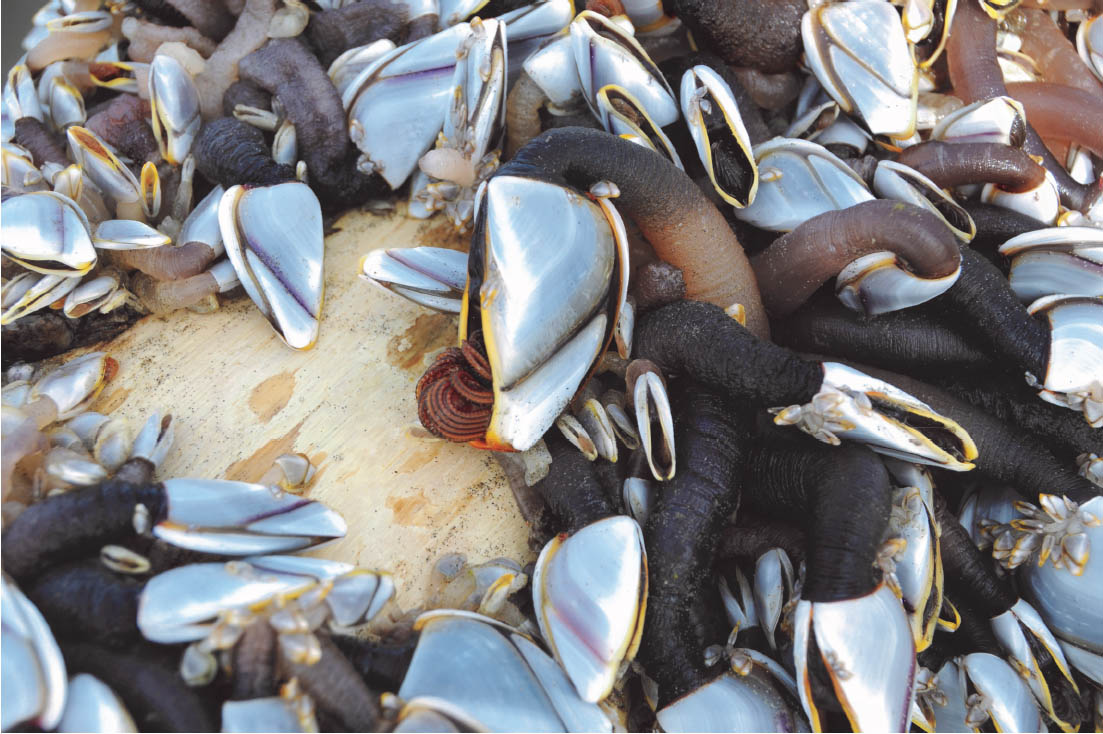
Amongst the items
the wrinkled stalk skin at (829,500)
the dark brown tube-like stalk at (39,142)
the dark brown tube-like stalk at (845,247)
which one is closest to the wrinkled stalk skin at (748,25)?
the dark brown tube-like stalk at (845,247)

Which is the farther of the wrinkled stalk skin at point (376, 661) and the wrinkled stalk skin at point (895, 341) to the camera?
the wrinkled stalk skin at point (895, 341)

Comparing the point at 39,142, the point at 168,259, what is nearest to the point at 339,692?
the point at 168,259

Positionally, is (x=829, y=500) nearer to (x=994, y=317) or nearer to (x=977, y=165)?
(x=994, y=317)

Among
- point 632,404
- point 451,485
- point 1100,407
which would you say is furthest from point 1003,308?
point 451,485

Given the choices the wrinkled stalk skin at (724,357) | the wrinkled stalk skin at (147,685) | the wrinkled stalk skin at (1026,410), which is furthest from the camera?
the wrinkled stalk skin at (1026,410)

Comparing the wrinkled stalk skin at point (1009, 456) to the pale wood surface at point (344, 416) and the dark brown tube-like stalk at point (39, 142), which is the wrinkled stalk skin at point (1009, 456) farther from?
the dark brown tube-like stalk at point (39, 142)

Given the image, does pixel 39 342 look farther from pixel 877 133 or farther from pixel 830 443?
pixel 877 133

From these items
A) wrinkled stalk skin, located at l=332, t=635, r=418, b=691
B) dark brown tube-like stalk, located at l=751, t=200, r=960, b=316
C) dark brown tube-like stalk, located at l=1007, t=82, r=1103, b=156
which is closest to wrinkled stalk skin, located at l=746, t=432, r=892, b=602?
dark brown tube-like stalk, located at l=751, t=200, r=960, b=316
